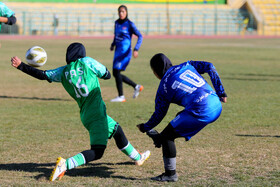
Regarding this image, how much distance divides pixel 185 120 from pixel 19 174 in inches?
89.4

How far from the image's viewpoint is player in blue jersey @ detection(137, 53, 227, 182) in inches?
209

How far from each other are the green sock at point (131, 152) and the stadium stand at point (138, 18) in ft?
140

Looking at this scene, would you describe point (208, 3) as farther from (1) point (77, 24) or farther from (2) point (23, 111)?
(2) point (23, 111)

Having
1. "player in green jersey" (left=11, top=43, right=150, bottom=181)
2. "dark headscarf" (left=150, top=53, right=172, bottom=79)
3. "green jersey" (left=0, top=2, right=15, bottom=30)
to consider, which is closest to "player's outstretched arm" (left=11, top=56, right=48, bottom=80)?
"player in green jersey" (left=11, top=43, right=150, bottom=181)

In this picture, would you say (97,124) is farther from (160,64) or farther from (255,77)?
(255,77)

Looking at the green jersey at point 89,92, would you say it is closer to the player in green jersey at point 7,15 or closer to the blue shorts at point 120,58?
the player in green jersey at point 7,15

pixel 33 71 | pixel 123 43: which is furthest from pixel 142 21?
pixel 33 71

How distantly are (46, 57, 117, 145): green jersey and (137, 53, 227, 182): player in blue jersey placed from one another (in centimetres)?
54

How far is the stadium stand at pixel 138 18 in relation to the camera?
4931cm

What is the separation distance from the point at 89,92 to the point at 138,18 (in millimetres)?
48820

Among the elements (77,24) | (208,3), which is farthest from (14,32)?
(208,3)

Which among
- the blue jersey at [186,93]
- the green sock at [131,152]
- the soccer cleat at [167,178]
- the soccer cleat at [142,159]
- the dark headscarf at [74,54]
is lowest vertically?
the soccer cleat at [142,159]

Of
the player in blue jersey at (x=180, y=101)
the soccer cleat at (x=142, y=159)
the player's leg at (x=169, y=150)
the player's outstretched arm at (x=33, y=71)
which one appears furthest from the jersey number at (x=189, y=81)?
the player's outstretched arm at (x=33, y=71)

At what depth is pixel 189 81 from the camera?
210 inches
